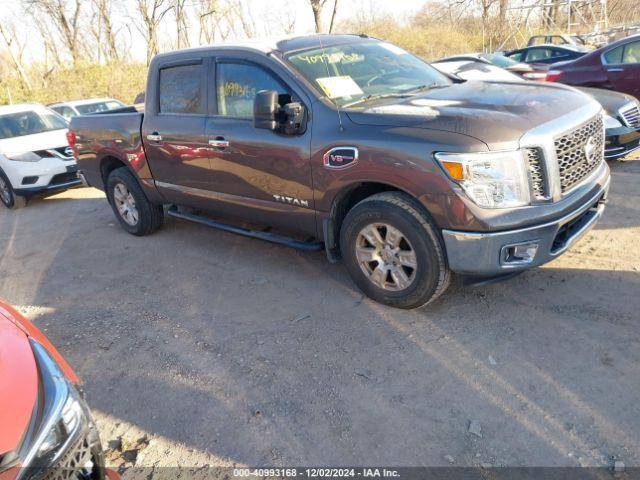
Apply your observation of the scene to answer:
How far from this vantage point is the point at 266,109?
3502 mm

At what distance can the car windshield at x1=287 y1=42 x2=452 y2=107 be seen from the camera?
376cm

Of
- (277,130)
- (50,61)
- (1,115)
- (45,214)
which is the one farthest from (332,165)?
(50,61)

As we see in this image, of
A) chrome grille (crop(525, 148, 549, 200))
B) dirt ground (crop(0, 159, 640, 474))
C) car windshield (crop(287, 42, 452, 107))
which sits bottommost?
dirt ground (crop(0, 159, 640, 474))

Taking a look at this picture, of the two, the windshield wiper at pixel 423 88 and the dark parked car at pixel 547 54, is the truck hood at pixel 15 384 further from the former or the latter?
the dark parked car at pixel 547 54

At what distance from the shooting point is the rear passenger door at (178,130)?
4.52 metres

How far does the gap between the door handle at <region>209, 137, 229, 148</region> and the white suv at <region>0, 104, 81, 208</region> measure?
16.8 ft

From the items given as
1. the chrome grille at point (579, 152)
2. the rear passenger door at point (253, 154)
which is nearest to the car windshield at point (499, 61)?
the chrome grille at point (579, 152)

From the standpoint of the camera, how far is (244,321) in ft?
12.2

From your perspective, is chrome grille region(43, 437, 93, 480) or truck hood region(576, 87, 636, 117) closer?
chrome grille region(43, 437, 93, 480)

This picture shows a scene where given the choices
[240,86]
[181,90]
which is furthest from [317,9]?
[240,86]

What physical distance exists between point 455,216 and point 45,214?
22.7 feet

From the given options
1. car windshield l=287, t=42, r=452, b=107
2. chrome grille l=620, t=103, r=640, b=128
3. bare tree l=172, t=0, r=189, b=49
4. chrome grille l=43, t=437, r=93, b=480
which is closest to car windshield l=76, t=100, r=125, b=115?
car windshield l=287, t=42, r=452, b=107

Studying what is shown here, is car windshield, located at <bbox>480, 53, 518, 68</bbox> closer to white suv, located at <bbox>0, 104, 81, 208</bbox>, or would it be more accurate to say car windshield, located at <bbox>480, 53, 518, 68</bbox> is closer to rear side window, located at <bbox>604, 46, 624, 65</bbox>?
rear side window, located at <bbox>604, 46, 624, 65</bbox>

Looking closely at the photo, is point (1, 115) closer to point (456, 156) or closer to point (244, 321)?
point (244, 321)
